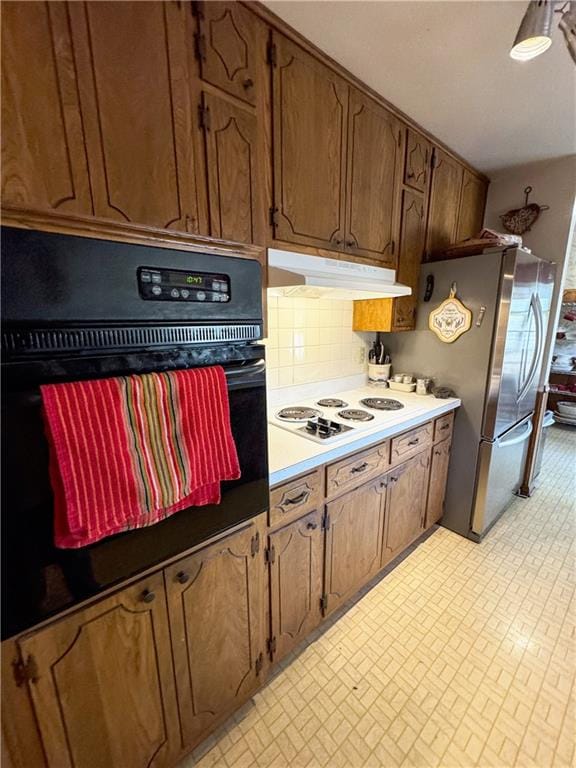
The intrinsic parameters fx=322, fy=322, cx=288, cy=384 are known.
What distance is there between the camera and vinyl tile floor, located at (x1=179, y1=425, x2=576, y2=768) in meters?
1.08

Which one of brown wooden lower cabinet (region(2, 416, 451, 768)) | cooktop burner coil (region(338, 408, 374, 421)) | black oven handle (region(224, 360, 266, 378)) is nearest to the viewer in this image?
brown wooden lower cabinet (region(2, 416, 451, 768))

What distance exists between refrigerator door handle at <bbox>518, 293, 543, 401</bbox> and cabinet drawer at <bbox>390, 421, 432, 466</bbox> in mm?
819

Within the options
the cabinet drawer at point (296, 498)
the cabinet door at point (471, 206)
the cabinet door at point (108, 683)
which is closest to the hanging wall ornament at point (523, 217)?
the cabinet door at point (471, 206)

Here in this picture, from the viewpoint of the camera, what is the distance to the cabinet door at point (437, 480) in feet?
6.36

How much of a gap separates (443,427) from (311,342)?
94cm

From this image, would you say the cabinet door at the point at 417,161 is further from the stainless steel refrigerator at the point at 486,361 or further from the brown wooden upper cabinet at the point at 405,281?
the stainless steel refrigerator at the point at 486,361

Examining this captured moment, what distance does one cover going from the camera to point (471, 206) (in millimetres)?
Answer: 2293

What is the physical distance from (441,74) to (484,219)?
141cm

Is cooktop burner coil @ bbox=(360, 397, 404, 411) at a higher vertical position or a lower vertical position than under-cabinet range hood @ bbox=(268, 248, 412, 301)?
Result: lower

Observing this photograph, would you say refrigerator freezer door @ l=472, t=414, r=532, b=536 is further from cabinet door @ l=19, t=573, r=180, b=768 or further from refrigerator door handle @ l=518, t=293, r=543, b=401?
cabinet door @ l=19, t=573, r=180, b=768

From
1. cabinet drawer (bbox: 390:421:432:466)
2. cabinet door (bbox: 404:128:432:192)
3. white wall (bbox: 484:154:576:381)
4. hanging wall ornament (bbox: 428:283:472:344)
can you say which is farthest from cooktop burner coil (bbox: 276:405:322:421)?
white wall (bbox: 484:154:576:381)

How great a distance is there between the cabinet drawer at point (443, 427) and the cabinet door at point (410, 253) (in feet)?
1.98

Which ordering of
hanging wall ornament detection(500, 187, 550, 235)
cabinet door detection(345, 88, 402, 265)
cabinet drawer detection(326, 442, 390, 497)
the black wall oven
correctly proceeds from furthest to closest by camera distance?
hanging wall ornament detection(500, 187, 550, 235) < cabinet door detection(345, 88, 402, 265) < cabinet drawer detection(326, 442, 390, 497) < the black wall oven

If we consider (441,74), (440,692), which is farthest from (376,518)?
(441,74)
